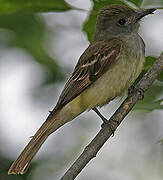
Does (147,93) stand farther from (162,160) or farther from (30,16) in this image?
(30,16)

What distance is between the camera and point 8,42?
5684mm

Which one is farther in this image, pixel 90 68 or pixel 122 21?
pixel 122 21

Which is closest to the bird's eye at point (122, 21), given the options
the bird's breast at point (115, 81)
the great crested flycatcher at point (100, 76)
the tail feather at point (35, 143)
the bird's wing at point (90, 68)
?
the great crested flycatcher at point (100, 76)

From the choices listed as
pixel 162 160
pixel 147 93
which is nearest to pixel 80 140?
pixel 162 160

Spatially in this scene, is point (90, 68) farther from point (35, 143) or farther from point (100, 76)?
point (35, 143)

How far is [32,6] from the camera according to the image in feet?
12.6

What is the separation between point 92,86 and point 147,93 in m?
1.27

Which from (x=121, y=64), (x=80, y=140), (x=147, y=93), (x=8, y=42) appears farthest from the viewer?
(x=80, y=140)

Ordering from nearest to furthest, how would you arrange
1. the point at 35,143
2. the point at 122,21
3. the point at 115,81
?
the point at 35,143 → the point at 115,81 → the point at 122,21

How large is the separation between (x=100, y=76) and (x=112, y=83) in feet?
0.61

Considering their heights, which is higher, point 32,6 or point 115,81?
point 32,6

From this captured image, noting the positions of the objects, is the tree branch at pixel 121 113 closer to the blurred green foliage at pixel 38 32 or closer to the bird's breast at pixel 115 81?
the blurred green foliage at pixel 38 32

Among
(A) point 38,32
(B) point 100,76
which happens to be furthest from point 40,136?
(A) point 38,32

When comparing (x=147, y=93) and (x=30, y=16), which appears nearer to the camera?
(x=147, y=93)
